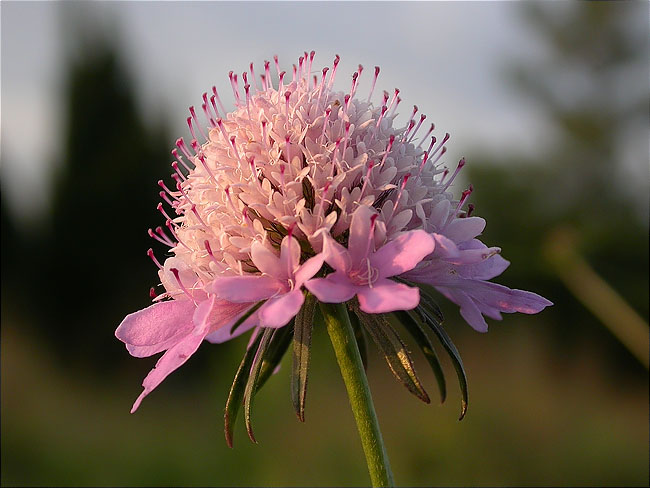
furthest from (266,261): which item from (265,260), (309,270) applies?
(309,270)

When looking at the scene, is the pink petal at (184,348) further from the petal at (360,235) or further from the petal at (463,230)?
the petal at (463,230)

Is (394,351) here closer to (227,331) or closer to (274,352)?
(274,352)

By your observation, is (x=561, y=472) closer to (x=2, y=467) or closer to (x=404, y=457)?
(x=404, y=457)

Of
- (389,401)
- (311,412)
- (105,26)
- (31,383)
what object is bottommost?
(31,383)

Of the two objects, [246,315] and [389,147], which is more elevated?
[389,147]

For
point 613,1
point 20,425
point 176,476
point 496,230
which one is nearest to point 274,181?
point 176,476

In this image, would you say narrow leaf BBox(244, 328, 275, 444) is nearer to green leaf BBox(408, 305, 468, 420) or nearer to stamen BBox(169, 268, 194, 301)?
stamen BBox(169, 268, 194, 301)

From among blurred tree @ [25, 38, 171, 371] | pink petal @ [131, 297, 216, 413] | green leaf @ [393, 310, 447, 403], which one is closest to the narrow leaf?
pink petal @ [131, 297, 216, 413]
